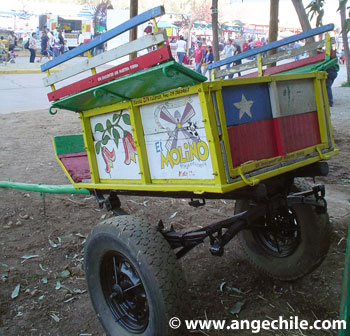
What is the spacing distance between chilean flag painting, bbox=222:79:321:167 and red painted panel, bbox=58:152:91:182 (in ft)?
4.93

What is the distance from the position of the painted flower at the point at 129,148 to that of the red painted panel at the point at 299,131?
943 mm

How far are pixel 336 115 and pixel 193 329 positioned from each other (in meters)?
9.35

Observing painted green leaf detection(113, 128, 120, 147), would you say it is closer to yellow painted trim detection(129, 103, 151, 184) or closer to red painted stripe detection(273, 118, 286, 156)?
yellow painted trim detection(129, 103, 151, 184)

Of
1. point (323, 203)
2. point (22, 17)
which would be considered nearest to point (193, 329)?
point (323, 203)

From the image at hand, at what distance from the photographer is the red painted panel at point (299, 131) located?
2.57 metres

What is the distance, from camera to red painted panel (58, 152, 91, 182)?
10.9 feet

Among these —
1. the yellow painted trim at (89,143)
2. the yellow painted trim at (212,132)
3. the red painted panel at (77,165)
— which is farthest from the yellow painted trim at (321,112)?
the red painted panel at (77,165)

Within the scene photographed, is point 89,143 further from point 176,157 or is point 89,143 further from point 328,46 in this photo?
point 328,46

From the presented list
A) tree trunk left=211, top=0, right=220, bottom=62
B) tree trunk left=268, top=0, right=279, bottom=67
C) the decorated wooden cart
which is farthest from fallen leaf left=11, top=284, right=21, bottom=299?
tree trunk left=211, top=0, right=220, bottom=62

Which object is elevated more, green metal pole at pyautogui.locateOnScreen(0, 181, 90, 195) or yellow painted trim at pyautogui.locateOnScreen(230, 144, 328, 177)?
yellow painted trim at pyautogui.locateOnScreen(230, 144, 328, 177)

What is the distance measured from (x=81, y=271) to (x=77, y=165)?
930 millimetres

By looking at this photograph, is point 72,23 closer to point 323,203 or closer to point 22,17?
point 22,17

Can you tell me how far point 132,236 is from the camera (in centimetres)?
240

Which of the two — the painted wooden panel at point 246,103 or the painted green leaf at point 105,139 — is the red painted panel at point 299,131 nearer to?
the painted wooden panel at point 246,103
